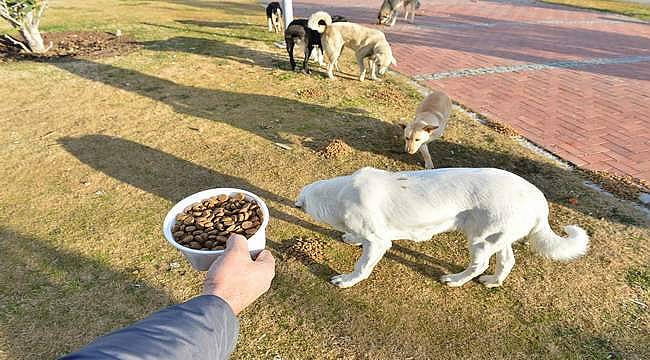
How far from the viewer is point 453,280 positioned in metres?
3.17

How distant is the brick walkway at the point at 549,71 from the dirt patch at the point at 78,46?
6369 millimetres

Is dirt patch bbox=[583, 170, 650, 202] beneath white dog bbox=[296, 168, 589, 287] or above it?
beneath

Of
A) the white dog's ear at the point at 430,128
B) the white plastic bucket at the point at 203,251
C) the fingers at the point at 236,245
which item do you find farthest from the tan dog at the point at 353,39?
the fingers at the point at 236,245

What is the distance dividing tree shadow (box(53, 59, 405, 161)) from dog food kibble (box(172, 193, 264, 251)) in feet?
8.55

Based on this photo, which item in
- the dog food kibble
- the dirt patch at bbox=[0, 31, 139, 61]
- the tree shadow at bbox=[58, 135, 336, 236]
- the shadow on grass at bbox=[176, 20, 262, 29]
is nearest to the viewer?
the dog food kibble

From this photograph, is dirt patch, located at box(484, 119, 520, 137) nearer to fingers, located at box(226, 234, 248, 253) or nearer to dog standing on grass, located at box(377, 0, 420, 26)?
fingers, located at box(226, 234, 248, 253)

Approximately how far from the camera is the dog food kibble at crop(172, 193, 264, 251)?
2256mm

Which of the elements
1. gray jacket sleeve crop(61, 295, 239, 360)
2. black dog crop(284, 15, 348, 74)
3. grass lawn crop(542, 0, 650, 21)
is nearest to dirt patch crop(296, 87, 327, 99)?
black dog crop(284, 15, 348, 74)

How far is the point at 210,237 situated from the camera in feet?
7.40

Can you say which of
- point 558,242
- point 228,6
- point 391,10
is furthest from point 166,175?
point 228,6

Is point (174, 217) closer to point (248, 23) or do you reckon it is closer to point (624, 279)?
point (624, 279)

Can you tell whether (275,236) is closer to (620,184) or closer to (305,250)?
(305,250)

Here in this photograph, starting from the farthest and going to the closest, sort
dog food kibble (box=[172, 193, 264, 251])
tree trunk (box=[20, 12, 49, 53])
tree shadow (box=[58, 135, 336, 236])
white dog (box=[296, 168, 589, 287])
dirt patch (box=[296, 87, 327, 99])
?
tree trunk (box=[20, 12, 49, 53])
dirt patch (box=[296, 87, 327, 99])
tree shadow (box=[58, 135, 336, 236])
white dog (box=[296, 168, 589, 287])
dog food kibble (box=[172, 193, 264, 251])

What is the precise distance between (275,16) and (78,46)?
4933 mm
